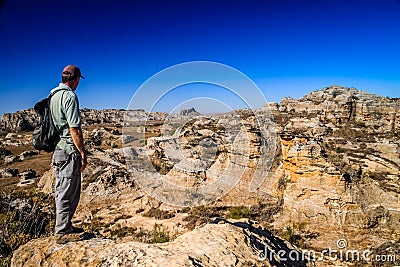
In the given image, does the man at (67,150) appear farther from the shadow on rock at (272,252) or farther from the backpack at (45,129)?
the shadow on rock at (272,252)

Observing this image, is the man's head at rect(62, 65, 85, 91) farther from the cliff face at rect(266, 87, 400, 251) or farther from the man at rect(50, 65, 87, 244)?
the cliff face at rect(266, 87, 400, 251)

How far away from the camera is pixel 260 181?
41.9 feet

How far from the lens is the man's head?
3227 mm

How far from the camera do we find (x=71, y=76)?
324 centimetres

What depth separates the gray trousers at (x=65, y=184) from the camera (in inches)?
126

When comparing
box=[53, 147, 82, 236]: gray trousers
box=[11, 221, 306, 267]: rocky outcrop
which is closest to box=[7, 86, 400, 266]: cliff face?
box=[11, 221, 306, 267]: rocky outcrop

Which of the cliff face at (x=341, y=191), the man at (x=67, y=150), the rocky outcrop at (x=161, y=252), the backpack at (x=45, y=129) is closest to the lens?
the rocky outcrop at (x=161, y=252)

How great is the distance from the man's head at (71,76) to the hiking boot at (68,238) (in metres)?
1.74

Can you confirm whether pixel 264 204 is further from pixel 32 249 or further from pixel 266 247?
pixel 32 249

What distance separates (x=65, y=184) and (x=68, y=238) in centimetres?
66

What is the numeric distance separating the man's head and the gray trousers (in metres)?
0.76

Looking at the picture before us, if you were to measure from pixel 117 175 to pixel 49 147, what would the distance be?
11.8 m

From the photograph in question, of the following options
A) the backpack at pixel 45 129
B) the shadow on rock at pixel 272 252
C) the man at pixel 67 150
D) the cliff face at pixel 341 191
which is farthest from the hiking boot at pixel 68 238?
the cliff face at pixel 341 191

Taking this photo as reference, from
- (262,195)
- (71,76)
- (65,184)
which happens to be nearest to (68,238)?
(65,184)
